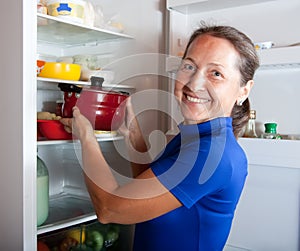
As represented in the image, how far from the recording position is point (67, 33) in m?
1.30

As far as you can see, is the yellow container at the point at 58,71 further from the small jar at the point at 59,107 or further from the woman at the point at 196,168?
the woman at the point at 196,168

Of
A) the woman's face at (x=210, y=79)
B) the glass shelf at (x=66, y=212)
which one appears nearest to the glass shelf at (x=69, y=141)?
the glass shelf at (x=66, y=212)

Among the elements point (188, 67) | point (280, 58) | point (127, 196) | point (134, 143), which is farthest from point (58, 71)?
point (280, 58)

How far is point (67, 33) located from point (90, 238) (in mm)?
718

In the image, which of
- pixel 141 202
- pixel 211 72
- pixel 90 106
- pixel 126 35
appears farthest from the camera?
pixel 126 35

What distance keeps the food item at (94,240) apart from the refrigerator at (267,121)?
1.49 feet

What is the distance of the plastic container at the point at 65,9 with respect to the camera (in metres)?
1.14

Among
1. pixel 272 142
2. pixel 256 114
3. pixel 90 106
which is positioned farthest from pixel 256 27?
pixel 90 106

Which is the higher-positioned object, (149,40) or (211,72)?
(149,40)

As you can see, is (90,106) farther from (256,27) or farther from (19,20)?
(256,27)

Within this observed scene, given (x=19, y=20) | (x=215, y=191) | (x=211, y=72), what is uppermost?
(x=19, y=20)

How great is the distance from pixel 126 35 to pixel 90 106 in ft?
1.32

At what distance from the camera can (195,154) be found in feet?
2.60

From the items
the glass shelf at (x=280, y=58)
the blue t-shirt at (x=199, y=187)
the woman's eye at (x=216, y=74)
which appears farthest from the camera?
the glass shelf at (x=280, y=58)
